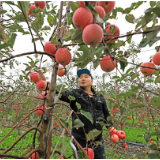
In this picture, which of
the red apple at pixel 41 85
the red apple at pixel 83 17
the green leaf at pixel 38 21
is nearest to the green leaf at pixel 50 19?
the green leaf at pixel 38 21

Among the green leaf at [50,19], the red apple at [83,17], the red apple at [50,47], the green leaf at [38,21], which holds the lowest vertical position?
the red apple at [83,17]

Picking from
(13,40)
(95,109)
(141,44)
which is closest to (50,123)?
(13,40)

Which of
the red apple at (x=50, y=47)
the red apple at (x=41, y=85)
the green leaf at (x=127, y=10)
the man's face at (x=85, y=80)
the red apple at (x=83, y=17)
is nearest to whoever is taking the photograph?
the red apple at (x=83, y=17)

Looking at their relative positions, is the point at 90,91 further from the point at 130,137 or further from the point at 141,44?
the point at 130,137

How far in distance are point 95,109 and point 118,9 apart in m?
1.48

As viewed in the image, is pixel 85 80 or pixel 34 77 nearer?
pixel 34 77

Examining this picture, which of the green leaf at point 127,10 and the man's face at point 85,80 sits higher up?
the green leaf at point 127,10

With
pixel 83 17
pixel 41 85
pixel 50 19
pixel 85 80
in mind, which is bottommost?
pixel 41 85

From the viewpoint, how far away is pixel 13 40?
2.37 ft

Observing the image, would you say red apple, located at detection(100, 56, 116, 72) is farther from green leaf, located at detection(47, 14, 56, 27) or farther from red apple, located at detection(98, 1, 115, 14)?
green leaf, located at detection(47, 14, 56, 27)

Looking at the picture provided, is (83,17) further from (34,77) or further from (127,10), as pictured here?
(34,77)

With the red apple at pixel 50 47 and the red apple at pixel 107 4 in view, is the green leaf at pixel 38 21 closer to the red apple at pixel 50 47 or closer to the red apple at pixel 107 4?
the red apple at pixel 50 47

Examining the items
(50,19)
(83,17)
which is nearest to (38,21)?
(50,19)

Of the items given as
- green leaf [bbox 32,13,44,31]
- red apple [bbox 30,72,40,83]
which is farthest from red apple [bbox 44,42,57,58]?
red apple [bbox 30,72,40,83]
